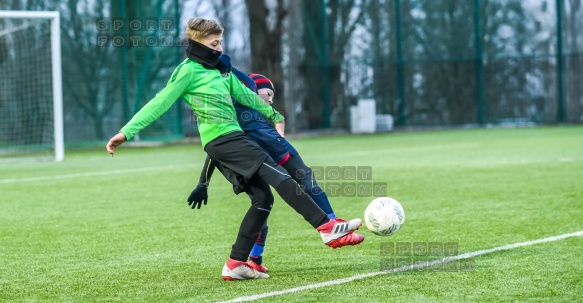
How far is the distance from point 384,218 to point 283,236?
1.78 m

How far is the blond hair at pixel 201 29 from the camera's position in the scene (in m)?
5.42

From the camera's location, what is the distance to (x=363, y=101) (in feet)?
84.5

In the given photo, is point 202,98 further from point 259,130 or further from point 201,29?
point 259,130

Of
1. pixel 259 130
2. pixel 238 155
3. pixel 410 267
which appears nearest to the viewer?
pixel 238 155

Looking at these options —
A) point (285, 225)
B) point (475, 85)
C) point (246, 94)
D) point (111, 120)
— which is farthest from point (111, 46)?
point (246, 94)

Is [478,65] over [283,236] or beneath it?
over

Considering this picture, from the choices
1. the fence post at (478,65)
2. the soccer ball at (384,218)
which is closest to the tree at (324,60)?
the fence post at (478,65)

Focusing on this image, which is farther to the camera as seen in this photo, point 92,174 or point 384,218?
point 92,174

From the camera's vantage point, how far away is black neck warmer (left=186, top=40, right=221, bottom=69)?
5438mm

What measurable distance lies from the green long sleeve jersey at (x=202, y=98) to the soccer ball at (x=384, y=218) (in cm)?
95

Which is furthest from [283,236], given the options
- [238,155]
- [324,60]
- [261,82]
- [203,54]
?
[324,60]

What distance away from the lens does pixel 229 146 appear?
5406 millimetres

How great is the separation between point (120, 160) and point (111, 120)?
4080 mm

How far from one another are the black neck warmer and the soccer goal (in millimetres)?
12742
